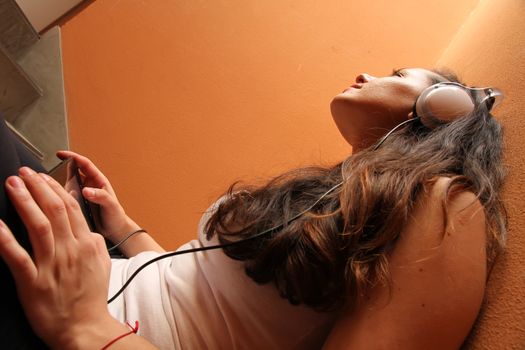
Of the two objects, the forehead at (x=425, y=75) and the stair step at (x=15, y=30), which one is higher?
the stair step at (x=15, y=30)

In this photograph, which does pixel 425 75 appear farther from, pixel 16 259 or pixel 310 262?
pixel 16 259

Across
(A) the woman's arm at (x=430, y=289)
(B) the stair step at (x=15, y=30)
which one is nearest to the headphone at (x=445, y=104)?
(A) the woman's arm at (x=430, y=289)

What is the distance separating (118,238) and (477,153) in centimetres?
74

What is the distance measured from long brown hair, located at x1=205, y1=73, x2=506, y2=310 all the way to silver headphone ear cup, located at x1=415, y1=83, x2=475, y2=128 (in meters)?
0.09

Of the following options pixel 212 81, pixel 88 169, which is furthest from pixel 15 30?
pixel 88 169

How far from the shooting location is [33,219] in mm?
432

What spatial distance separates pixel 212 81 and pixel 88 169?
2.25 ft

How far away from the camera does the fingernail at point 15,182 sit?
438mm

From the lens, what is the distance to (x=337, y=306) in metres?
0.56

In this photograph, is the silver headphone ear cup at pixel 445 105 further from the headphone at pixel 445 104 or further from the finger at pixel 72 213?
the finger at pixel 72 213

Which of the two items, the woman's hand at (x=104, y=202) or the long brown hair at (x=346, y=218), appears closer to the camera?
the long brown hair at (x=346, y=218)

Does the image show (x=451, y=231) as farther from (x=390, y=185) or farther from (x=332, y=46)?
(x=332, y=46)

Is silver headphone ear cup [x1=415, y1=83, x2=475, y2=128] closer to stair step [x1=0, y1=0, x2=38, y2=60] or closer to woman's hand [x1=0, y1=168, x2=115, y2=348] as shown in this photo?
woman's hand [x1=0, y1=168, x2=115, y2=348]

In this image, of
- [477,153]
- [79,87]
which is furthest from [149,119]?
[477,153]
